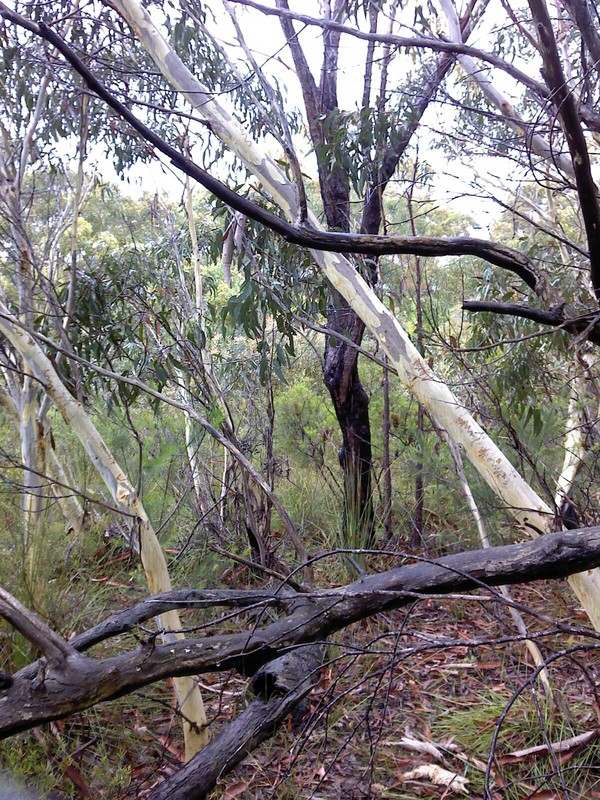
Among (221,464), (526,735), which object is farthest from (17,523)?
(526,735)

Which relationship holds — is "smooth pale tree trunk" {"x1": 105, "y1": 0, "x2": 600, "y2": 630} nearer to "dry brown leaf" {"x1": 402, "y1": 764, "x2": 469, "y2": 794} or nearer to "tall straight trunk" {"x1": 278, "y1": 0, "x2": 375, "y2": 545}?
"dry brown leaf" {"x1": 402, "y1": 764, "x2": 469, "y2": 794}

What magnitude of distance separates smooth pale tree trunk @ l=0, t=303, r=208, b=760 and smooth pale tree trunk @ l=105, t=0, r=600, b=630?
1.17 m

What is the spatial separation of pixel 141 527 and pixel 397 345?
1.27 metres

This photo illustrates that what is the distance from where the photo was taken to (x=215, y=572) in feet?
12.9

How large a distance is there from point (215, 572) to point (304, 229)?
2752 mm

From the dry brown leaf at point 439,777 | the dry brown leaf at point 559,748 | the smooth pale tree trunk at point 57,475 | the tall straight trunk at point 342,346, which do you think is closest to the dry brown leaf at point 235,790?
the dry brown leaf at point 439,777

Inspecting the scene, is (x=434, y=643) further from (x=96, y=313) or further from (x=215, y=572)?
(x=96, y=313)

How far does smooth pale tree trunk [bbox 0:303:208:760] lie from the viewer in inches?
96.6

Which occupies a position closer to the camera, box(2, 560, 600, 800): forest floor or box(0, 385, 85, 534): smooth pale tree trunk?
box(2, 560, 600, 800): forest floor

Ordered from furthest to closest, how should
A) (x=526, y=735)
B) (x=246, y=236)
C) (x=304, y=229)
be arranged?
(x=246, y=236) → (x=526, y=735) → (x=304, y=229)

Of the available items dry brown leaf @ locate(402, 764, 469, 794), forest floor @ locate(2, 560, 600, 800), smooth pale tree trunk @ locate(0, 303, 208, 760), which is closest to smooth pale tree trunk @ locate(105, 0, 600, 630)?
forest floor @ locate(2, 560, 600, 800)

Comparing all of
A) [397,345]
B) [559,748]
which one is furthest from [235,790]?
[397,345]

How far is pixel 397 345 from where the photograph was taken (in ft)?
9.50

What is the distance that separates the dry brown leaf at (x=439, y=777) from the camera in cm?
243
